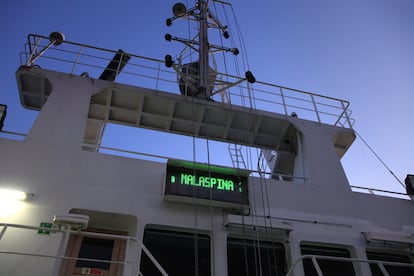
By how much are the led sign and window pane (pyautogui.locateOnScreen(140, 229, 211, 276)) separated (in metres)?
0.61

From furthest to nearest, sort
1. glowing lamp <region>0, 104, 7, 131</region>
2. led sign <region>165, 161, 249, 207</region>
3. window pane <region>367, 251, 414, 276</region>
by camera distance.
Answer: window pane <region>367, 251, 414, 276</region> < glowing lamp <region>0, 104, 7, 131</region> < led sign <region>165, 161, 249, 207</region>

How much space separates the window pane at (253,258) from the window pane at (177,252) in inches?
14.9

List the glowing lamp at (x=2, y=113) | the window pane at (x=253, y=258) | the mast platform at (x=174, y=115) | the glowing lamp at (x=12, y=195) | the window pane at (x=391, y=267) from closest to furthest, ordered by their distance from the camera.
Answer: the glowing lamp at (x=12, y=195), the window pane at (x=253, y=258), the glowing lamp at (x=2, y=113), the window pane at (x=391, y=267), the mast platform at (x=174, y=115)

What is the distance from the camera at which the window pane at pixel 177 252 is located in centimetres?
522

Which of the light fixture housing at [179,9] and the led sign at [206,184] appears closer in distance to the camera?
the led sign at [206,184]

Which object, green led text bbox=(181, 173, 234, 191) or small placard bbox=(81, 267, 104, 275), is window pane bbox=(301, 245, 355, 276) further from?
small placard bbox=(81, 267, 104, 275)

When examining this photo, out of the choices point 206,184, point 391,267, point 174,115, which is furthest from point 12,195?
point 391,267

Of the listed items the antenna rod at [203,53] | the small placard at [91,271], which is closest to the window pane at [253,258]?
the small placard at [91,271]

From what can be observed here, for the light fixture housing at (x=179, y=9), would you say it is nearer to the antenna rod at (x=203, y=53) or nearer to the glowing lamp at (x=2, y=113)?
the antenna rod at (x=203, y=53)

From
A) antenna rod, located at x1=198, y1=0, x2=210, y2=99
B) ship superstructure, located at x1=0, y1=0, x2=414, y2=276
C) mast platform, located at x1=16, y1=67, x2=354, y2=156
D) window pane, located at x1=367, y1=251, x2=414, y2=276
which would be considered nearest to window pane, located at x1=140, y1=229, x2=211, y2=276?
ship superstructure, located at x1=0, y1=0, x2=414, y2=276

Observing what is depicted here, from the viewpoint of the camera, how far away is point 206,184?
18.9 feet

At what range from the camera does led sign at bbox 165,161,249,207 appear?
559 centimetres

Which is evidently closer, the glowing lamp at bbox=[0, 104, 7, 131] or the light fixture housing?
the glowing lamp at bbox=[0, 104, 7, 131]

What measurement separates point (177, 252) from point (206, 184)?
1119 mm
